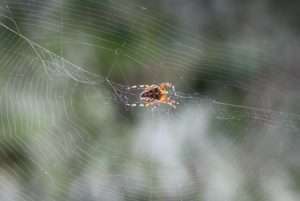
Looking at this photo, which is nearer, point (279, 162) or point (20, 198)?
point (20, 198)

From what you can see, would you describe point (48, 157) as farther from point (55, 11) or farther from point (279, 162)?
point (279, 162)

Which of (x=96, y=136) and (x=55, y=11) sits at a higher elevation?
(x=55, y=11)

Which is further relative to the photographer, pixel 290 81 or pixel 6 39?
pixel 290 81

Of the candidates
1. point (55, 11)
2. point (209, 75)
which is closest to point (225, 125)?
point (209, 75)

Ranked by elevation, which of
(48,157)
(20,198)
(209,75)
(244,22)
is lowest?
(20,198)

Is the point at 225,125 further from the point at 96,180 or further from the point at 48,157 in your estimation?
the point at 48,157

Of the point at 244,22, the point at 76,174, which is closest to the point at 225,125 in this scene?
the point at 244,22
